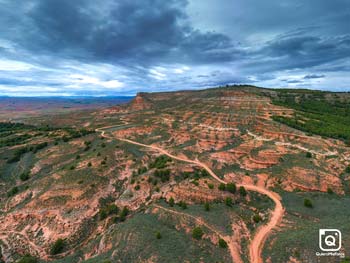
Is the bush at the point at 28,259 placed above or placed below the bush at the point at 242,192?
below

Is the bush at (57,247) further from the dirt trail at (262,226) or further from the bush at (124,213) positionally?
the dirt trail at (262,226)

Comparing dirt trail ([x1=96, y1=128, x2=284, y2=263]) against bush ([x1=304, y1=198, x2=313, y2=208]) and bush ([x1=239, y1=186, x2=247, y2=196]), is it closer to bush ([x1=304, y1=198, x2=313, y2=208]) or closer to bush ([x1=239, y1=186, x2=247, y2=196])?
bush ([x1=239, y1=186, x2=247, y2=196])

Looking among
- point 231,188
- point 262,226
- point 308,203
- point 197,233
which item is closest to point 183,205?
point 197,233

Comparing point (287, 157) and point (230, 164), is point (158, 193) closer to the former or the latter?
point (230, 164)

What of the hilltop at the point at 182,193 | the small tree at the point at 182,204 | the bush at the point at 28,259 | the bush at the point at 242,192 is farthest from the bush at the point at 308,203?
the bush at the point at 28,259

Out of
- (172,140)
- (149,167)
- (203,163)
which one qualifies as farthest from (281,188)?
(172,140)

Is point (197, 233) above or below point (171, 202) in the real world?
below

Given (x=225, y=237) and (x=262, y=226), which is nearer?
(x=225, y=237)

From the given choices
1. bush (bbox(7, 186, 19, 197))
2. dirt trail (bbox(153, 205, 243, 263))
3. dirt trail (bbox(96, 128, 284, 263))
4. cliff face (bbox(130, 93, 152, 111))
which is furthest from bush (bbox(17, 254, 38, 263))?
cliff face (bbox(130, 93, 152, 111))

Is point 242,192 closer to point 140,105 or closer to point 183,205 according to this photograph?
point 183,205
